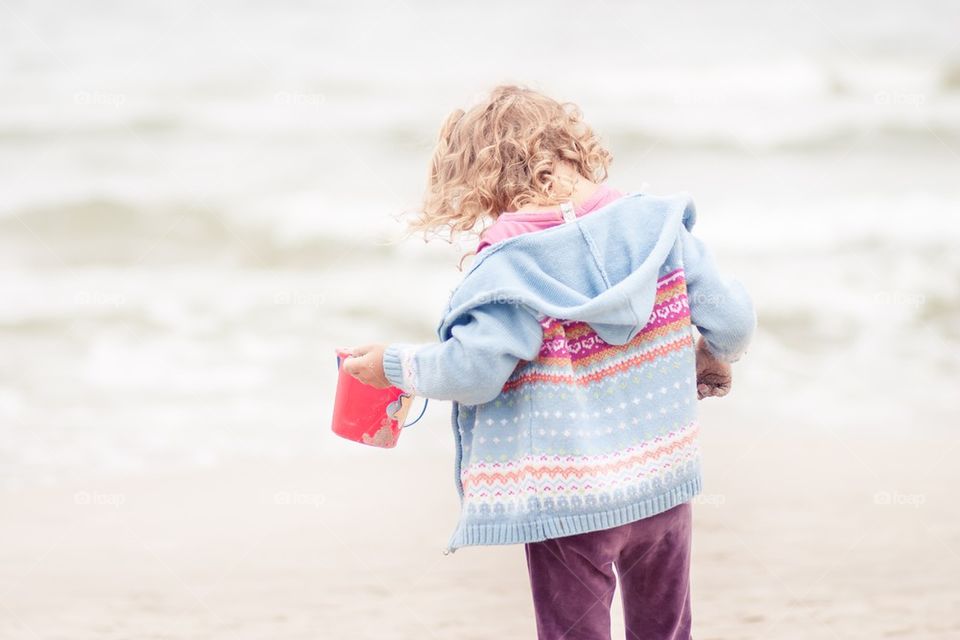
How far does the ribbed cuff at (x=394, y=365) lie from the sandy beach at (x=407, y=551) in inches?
49.4

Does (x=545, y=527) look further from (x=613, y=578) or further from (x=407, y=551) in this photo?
(x=407, y=551)

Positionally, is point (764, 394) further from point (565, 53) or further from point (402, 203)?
point (565, 53)

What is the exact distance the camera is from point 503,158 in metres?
2.23

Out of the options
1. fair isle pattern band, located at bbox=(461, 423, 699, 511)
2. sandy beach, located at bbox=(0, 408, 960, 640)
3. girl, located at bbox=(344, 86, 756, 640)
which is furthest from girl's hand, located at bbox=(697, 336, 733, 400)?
sandy beach, located at bbox=(0, 408, 960, 640)

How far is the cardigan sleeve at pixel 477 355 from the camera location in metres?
2.05

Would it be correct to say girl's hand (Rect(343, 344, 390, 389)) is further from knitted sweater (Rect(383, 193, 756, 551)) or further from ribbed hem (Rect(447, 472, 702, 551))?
ribbed hem (Rect(447, 472, 702, 551))

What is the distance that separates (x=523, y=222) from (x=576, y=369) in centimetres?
29

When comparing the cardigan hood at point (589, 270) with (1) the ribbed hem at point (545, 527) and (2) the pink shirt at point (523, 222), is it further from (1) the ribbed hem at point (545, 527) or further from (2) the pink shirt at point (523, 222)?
(1) the ribbed hem at point (545, 527)

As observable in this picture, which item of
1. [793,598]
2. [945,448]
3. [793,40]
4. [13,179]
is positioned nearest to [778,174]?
[793,40]

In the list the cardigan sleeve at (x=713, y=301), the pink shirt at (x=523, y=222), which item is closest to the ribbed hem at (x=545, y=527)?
the cardigan sleeve at (x=713, y=301)

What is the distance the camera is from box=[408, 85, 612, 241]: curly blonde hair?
222cm

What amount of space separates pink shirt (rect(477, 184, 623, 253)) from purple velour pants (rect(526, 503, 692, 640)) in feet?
1.86

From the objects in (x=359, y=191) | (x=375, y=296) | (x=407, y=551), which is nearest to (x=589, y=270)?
(x=407, y=551)

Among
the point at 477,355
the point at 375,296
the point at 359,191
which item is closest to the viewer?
the point at 477,355
